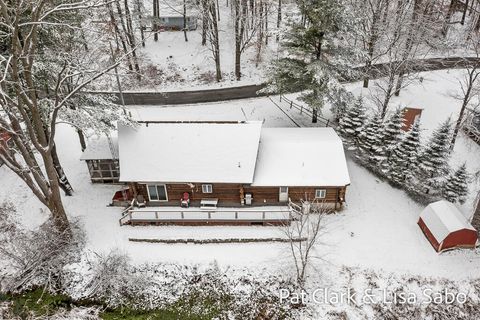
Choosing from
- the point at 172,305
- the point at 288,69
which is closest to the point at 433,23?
the point at 288,69

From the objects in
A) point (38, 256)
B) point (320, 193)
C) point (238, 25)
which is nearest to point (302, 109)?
point (238, 25)

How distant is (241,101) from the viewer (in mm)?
33562

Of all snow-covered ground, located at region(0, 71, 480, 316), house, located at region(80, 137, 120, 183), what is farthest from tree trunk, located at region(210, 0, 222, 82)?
snow-covered ground, located at region(0, 71, 480, 316)

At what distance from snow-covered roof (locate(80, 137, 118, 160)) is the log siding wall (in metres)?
2.98

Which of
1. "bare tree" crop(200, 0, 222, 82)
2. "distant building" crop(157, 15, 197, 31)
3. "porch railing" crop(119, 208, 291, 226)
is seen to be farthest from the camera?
"distant building" crop(157, 15, 197, 31)

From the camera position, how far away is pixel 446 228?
20.3m

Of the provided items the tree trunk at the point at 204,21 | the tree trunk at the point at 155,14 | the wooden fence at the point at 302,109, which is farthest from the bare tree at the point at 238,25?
Answer: the tree trunk at the point at 155,14

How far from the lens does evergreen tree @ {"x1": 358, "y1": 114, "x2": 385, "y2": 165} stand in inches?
1006

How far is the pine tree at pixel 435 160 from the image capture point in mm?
22578

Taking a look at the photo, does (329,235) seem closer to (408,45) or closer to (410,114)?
(410,114)

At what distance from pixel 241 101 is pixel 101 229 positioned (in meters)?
16.7

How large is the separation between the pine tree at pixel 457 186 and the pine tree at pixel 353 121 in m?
6.77

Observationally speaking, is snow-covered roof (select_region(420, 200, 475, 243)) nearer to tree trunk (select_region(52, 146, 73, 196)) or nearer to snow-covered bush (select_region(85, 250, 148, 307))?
snow-covered bush (select_region(85, 250, 148, 307))

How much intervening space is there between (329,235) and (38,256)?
15.9 meters
